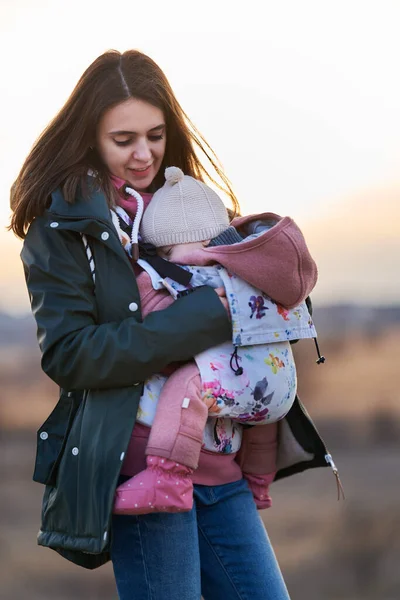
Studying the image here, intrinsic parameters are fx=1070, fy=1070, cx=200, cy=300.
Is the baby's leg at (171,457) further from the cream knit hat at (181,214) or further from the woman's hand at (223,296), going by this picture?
the cream knit hat at (181,214)

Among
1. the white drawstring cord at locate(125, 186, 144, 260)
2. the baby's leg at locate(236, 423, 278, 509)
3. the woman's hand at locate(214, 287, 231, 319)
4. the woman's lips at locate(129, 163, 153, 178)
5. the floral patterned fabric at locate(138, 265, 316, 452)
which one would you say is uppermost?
the woman's lips at locate(129, 163, 153, 178)

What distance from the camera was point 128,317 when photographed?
225 cm

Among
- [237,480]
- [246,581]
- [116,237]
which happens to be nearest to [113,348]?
[116,237]

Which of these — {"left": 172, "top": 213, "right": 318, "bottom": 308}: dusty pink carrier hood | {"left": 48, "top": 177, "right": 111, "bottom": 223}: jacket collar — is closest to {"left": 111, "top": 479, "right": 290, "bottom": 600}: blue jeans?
{"left": 172, "top": 213, "right": 318, "bottom": 308}: dusty pink carrier hood

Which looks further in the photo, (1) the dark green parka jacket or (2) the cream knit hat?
(2) the cream knit hat

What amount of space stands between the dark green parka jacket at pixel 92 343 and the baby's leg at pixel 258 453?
0.30m

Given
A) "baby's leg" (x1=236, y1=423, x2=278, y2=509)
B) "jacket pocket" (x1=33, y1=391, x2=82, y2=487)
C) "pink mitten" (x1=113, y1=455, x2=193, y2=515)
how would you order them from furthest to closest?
"baby's leg" (x1=236, y1=423, x2=278, y2=509)
"jacket pocket" (x1=33, y1=391, x2=82, y2=487)
"pink mitten" (x1=113, y1=455, x2=193, y2=515)

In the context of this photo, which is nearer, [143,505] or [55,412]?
[143,505]

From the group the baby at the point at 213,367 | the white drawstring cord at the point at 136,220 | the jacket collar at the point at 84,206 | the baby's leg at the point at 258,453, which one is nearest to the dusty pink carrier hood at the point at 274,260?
the baby at the point at 213,367

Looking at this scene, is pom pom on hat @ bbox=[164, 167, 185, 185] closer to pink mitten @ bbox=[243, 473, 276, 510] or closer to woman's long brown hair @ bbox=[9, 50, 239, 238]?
woman's long brown hair @ bbox=[9, 50, 239, 238]

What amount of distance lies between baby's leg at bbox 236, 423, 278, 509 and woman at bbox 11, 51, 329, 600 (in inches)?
1.3

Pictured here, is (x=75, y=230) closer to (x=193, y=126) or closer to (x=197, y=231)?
(x=197, y=231)

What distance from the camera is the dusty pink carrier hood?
2291 millimetres

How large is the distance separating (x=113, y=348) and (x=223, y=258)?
316mm
